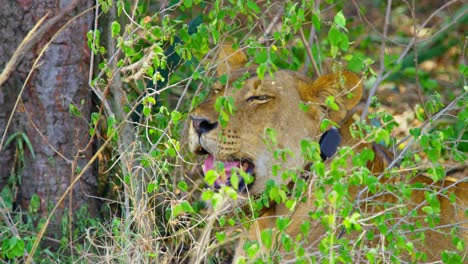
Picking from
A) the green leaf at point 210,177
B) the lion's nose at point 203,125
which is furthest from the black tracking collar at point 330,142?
the green leaf at point 210,177

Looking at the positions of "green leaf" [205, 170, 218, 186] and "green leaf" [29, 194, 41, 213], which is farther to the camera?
"green leaf" [29, 194, 41, 213]

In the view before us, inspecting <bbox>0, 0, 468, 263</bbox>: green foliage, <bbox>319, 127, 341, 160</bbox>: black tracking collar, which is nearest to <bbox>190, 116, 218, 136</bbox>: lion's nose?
<bbox>0, 0, 468, 263</bbox>: green foliage

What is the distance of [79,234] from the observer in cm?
490

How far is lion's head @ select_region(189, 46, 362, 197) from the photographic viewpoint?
13.6ft

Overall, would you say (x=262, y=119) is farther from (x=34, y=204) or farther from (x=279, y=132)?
(x=34, y=204)

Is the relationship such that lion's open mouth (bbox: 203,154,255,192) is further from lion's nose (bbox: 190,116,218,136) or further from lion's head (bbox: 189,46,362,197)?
lion's nose (bbox: 190,116,218,136)

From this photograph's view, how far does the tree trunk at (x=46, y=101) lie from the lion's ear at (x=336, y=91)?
1242mm

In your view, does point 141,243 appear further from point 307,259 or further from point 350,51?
point 350,51

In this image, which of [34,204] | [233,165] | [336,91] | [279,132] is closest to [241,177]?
[233,165]

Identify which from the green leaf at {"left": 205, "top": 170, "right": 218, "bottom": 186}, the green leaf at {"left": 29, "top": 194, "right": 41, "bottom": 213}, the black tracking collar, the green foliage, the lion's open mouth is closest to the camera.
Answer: the green leaf at {"left": 205, "top": 170, "right": 218, "bottom": 186}

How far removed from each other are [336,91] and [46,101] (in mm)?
1546

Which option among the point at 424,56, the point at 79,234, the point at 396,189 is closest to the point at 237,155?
the point at 396,189

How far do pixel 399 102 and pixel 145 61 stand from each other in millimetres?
3798

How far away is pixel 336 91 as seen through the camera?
4.24 m
